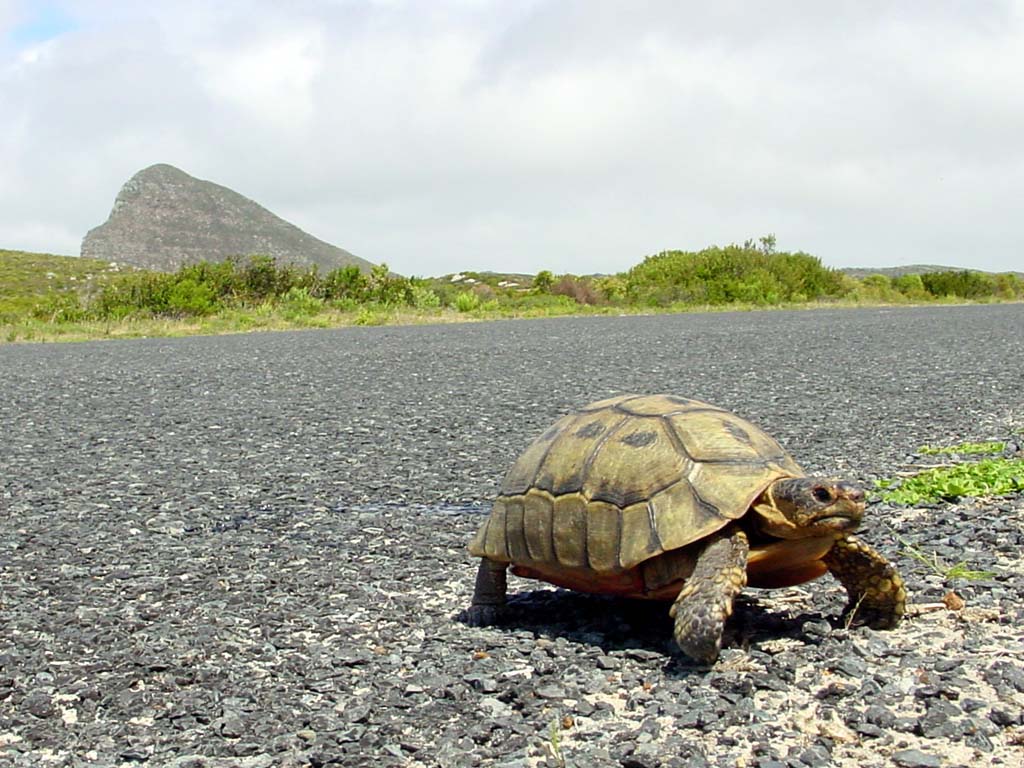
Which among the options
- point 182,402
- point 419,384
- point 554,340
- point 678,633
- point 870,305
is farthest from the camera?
point 870,305

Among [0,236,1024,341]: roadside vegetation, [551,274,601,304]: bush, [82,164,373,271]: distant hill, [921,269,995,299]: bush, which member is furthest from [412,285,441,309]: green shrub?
[82,164,373,271]: distant hill

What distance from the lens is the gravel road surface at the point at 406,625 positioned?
2.99 meters

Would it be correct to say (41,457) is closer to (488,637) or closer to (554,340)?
(488,637)

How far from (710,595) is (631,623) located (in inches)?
25.8

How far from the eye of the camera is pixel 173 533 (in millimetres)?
5645

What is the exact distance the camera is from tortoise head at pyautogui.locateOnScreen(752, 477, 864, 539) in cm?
348

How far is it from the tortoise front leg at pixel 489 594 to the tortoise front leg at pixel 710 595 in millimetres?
796

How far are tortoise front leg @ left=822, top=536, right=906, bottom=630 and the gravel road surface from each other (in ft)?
0.33

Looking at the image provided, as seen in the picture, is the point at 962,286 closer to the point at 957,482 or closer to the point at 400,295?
the point at 400,295

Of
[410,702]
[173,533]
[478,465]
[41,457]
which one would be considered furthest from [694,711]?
[41,457]

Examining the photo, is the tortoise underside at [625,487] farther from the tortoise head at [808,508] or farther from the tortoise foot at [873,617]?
the tortoise foot at [873,617]

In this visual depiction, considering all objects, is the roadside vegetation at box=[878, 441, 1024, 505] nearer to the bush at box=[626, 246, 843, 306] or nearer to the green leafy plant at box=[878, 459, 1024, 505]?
the green leafy plant at box=[878, 459, 1024, 505]

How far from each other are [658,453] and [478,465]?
3622 millimetres

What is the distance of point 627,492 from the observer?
3842 millimetres
